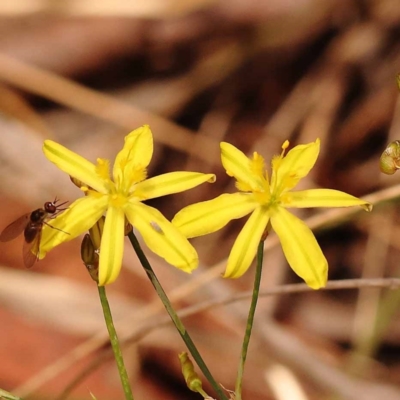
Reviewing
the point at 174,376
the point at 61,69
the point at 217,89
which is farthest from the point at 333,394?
the point at 61,69

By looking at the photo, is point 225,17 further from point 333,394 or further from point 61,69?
point 333,394

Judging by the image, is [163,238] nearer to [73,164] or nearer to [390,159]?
[73,164]

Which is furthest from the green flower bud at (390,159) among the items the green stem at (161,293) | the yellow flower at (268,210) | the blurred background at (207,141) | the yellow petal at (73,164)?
the blurred background at (207,141)

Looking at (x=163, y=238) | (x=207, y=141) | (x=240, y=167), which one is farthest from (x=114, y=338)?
(x=207, y=141)

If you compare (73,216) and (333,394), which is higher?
(333,394)

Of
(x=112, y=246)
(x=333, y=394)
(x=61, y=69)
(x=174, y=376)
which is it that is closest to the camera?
(x=112, y=246)

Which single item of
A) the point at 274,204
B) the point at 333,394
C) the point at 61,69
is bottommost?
the point at 274,204

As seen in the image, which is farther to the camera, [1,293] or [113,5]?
[113,5]
